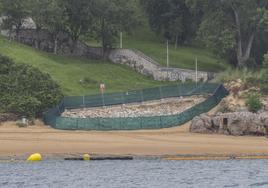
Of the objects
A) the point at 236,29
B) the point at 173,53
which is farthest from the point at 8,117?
the point at 173,53

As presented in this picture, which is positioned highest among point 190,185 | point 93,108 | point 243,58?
point 243,58

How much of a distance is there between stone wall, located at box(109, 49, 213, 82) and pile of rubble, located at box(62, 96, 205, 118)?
16.8 meters

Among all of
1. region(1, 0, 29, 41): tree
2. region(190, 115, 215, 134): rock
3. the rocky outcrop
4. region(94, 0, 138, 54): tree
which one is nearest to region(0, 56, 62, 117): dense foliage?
region(190, 115, 215, 134): rock

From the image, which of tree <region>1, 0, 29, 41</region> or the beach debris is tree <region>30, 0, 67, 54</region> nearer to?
tree <region>1, 0, 29, 41</region>

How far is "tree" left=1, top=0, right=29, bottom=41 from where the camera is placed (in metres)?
104

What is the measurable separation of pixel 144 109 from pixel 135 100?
1317mm

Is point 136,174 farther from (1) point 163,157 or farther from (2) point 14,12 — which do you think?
(2) point 14,12

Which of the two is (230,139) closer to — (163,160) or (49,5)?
(163,160)

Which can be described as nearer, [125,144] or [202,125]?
[125,144]

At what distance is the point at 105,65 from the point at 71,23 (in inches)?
358

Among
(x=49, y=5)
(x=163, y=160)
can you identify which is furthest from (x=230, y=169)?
(x=49, y=5)

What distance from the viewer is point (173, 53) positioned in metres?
115

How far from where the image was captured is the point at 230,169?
177 feet

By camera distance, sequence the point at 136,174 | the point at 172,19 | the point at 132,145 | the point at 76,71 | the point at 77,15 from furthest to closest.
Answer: the point at 172,19 → the point at 77,15 → the point at 76,71 → the point at 132,145 → the point at 136,174
